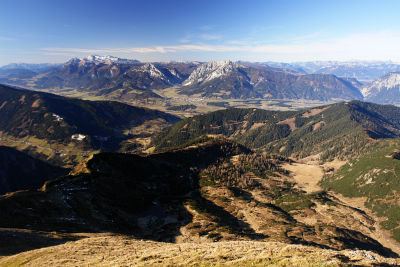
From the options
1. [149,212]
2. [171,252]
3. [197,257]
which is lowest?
[149,212]

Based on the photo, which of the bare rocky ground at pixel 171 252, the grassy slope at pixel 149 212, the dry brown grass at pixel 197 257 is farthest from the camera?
the grassy slope at pixel 149 212

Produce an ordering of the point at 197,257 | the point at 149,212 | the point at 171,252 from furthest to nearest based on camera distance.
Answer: the point at 149,212 → the point at 171,252 → the point at 197,257

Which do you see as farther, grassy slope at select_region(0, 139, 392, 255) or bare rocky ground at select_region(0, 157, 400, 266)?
grassy slope at select_region(0, 139, 392, 255)

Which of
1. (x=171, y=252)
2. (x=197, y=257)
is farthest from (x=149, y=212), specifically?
(x=197, y=257)

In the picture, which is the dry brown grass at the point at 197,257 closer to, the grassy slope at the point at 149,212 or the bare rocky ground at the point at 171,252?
the bare rocky ground at the point at 171,252

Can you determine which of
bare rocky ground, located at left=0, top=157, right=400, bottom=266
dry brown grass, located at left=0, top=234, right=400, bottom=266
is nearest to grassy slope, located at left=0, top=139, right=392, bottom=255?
bare rocky ground, located at left=0, top=157, right=400, bottom=266

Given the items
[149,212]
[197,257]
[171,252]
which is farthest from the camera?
[149,212]

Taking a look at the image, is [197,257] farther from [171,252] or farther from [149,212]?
[149,212]

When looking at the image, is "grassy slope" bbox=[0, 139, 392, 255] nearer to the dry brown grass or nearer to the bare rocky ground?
the bare rocky ground

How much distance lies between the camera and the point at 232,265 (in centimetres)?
3569

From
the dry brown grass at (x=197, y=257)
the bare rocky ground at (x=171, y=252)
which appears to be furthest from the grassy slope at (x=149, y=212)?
the dry brown grass at (x=197, y=257)

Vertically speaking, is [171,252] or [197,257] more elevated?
[197,257]

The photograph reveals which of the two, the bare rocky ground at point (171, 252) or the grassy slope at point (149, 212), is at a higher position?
the bare rocky ground at point (171, 252)

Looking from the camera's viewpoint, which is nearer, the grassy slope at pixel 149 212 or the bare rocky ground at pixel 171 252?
the bare rocky ground at pixel 171 252
